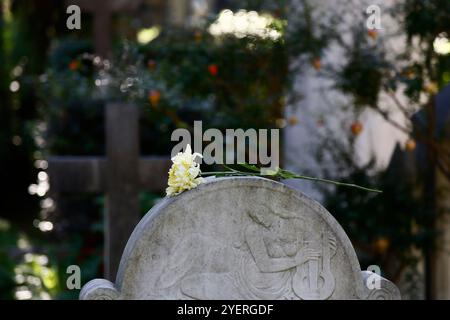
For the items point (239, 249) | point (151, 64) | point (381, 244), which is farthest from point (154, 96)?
point (239, 249)

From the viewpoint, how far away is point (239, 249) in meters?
3.64

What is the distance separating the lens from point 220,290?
3645 mm

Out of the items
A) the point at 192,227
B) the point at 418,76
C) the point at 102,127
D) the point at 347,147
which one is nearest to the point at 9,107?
the point at 102,127

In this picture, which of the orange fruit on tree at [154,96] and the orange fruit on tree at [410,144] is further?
the orange fruit on tree at [154,96]

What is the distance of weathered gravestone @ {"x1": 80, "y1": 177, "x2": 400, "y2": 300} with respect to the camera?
3.58 m

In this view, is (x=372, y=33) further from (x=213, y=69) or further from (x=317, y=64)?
(x=213, y=69)

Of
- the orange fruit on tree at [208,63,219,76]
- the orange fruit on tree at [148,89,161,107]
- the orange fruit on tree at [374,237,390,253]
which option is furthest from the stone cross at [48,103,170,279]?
the orange fruit on tree at [374,237,390,253]

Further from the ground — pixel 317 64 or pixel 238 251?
pixel 317 64

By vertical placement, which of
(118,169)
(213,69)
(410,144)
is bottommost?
(118,169)

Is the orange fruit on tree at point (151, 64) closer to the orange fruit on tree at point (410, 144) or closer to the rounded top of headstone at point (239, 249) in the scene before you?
the orange fruit on tree at point (410, 144)

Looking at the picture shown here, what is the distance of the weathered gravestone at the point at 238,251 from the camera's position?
3.58 metres

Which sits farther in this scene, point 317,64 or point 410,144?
point 317,64

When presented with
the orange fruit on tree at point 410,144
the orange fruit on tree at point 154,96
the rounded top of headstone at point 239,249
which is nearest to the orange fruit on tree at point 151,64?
the orange fruit on tree at point 154,96
